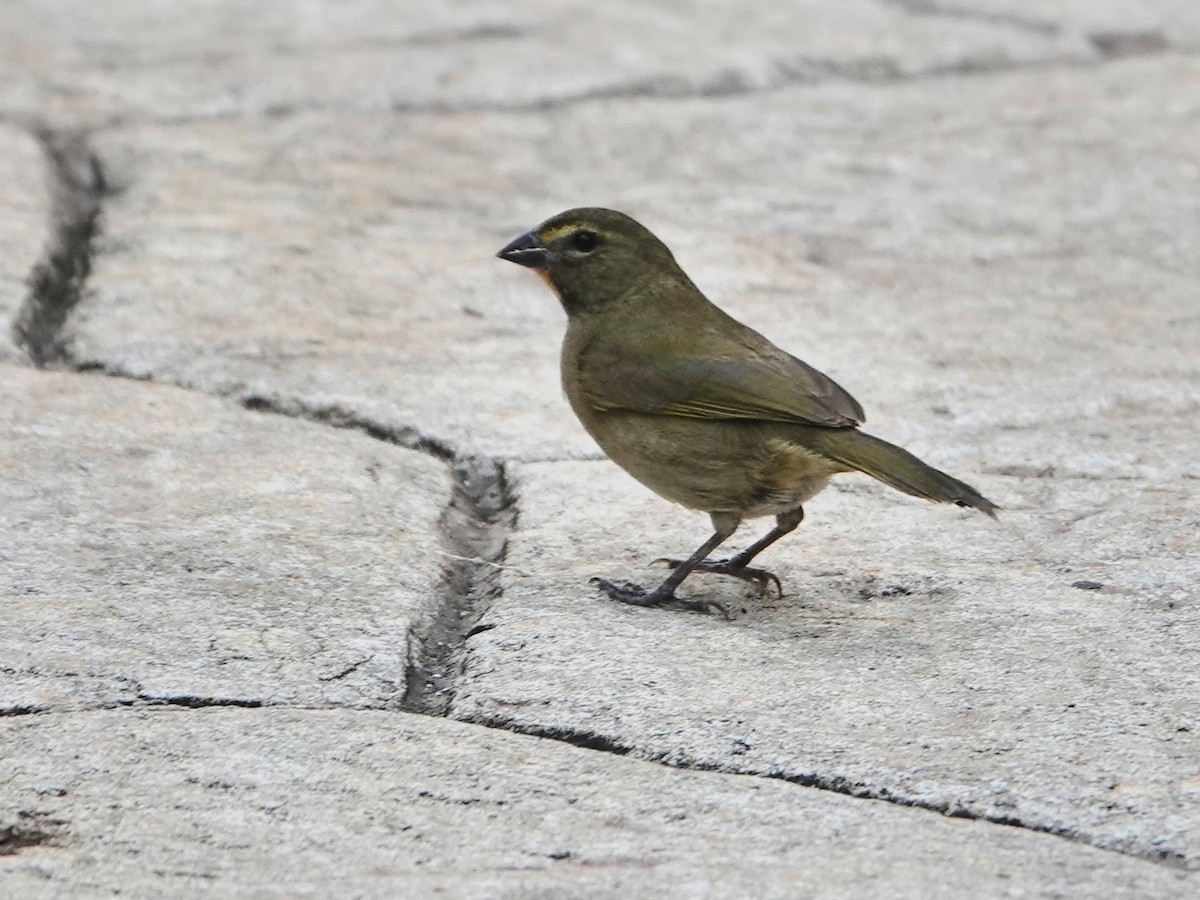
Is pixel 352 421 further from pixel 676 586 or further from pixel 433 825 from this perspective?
pixel 433 825

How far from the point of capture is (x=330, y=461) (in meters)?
3.88

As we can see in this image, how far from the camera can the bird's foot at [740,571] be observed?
3543 mm

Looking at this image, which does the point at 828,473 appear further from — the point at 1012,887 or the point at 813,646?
the point at 1012,887

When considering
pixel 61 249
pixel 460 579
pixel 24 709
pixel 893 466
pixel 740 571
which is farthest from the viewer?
pixel 61 249

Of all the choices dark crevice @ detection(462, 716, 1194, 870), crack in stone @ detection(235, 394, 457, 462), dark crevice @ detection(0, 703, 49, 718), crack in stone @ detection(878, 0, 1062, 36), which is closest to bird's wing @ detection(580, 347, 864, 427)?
crack in stone @ detection(235, 394, 457, 462)

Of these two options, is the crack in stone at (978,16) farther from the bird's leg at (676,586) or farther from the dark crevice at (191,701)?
the dark crevice at (191,701)

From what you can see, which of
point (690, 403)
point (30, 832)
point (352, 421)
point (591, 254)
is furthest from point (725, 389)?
point (30, 832)

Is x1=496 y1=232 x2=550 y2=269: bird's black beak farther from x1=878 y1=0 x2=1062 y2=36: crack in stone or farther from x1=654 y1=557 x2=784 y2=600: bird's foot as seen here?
x1=878 y1=0 x2=1062 y2=36: crack in stone

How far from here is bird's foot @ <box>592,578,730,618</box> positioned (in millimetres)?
3332

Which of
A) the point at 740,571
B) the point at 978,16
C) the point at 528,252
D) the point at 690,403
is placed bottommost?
the point at 740,571

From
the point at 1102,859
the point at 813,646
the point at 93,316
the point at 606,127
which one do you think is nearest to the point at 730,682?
the point at 813,646

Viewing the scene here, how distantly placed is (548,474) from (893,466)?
91 centimetres

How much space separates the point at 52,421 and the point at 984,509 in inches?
78.0

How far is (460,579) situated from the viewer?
3.43 metres
